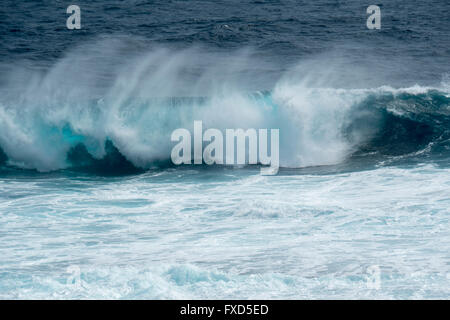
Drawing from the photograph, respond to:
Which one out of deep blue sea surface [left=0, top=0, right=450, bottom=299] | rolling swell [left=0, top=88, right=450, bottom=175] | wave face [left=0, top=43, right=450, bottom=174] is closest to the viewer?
deep blue sea surface [left=0, top=0, right=450, bottom=299]

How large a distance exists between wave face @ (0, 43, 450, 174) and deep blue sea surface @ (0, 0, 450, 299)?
0.16ft

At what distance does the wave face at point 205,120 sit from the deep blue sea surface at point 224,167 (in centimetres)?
5

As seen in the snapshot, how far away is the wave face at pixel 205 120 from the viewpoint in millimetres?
15164

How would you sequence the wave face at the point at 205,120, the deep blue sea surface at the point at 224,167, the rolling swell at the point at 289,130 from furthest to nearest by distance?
the wave face at the point at 205,120
the rolling swell at the point at 289,130
the deep blue sea surface at the point at 224,167

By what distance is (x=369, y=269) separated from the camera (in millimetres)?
8016

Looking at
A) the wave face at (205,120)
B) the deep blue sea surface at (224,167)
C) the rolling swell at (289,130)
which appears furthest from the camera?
the wave face at (205,120)

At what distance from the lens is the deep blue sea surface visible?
815 cm

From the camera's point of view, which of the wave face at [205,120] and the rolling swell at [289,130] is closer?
the rolling swell at [289,130]

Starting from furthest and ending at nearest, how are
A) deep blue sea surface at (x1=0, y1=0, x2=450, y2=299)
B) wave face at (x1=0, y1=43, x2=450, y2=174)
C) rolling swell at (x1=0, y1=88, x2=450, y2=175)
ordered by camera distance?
wave face at (x1=0, y1=43, x2=450, y2=174) < rolling swell at (x1=0, y1=88, x2=450, y2=175) < deep blue sea surface at (x1=0, y1=0, x2=450, y2=299)

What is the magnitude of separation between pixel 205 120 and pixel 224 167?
7.00 ft

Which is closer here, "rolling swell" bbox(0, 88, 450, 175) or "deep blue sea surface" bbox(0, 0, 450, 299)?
"deep blue sea surface" bbox(0, 0, 450, 299)

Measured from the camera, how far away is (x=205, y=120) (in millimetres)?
16047
